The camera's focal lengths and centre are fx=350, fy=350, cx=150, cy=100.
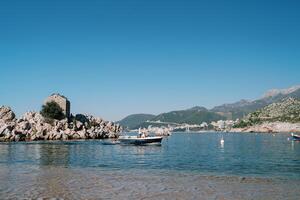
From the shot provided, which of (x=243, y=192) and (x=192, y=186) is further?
(x=192, y=186)

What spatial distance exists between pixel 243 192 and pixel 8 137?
11515cm

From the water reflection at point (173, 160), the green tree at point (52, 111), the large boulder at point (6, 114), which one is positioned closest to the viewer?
the water reflection at point (173, 160)

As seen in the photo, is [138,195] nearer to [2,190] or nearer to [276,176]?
[2,190]

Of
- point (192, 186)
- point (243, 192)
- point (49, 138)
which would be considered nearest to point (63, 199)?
point (192, 186)

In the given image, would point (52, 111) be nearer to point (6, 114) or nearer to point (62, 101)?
point (62, 101)

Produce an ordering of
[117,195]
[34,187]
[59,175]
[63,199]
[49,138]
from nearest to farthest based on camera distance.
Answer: [63,199] < [117,195] < [34,187] < [59,175] < [49,138]

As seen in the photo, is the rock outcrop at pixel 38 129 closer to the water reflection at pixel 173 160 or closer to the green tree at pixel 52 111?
the green tree at pixel 52 111

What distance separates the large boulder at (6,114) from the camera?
5782 inches

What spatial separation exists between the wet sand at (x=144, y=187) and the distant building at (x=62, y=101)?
490ft

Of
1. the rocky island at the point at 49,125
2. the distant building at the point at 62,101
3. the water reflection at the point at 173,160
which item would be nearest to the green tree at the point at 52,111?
the rocky island at the point at 49,125

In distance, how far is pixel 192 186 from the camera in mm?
25469

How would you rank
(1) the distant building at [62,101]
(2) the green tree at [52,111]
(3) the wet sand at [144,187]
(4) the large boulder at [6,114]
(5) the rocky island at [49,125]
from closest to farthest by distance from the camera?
(3) the wet sand at [144,187] → (5) the rocky island at [49,125] → (4) the large boulder at [6,114] → (2) the green tree at [52,111] → (1) the distant building at [62,101]

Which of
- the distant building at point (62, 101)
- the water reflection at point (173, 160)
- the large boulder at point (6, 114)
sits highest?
the distant building at point (62, 101)

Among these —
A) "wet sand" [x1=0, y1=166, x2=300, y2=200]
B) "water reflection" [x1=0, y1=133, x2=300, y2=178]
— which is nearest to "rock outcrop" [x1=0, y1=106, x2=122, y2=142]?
"water reflection" [x1=0, y1=133, x2=300, y2=178]
